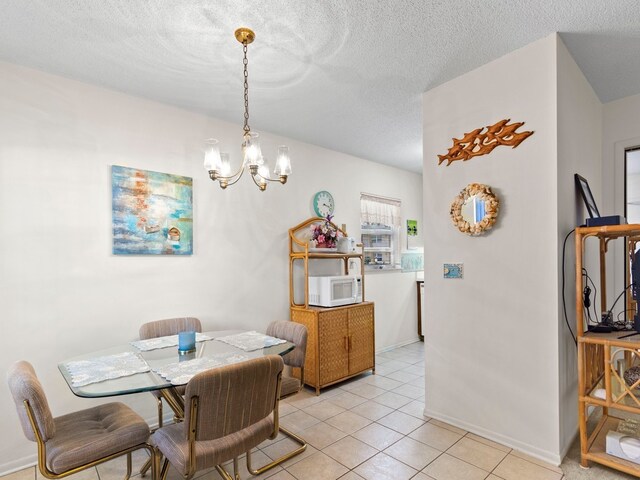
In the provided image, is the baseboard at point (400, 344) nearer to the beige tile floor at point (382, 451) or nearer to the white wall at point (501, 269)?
the beige tile floor at point (382, 451)

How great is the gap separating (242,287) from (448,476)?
226 centimetres

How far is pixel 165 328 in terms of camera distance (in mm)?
2797

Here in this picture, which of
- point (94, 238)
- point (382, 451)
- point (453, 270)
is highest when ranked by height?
point (94, 238)

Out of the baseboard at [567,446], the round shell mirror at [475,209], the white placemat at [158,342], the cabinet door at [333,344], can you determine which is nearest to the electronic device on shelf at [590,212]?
the round shell mirror at [475,209]

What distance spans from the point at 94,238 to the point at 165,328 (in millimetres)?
865

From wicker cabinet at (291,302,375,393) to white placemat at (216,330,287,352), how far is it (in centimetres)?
94

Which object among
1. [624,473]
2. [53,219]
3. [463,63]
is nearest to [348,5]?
[463,63]

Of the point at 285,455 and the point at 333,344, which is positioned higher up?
the point at 333,344

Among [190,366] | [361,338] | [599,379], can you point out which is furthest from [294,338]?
[599,379]

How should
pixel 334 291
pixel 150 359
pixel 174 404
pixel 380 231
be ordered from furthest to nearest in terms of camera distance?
pixel 380 231
pixel 334 291
pixel 174 404
pixel 150 359

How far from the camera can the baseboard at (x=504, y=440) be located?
86.4 inches

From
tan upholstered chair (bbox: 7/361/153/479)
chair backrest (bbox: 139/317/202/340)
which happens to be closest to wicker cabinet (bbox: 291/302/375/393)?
chair backrest (bbox: 139/317/202/340)

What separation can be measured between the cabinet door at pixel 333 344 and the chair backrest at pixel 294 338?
748 millimetres

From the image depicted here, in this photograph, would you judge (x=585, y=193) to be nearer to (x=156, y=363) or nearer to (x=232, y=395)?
(x=232, y=395)
